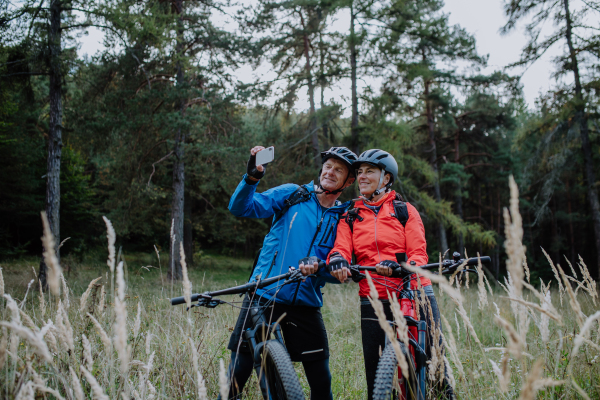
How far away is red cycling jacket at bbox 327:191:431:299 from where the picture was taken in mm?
2594

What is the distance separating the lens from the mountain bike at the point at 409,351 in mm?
1821

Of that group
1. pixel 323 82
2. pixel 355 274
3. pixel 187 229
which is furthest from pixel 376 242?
pixel 187 229

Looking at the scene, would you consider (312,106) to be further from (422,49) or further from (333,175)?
(333,175)

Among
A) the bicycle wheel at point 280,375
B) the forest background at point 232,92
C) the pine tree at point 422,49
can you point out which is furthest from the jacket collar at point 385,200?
the pine tree at point 422,49

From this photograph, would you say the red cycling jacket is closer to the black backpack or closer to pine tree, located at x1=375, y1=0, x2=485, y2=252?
the black backpack

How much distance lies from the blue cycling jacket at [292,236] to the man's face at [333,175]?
14 cm

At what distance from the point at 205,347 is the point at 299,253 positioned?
48.8 inches

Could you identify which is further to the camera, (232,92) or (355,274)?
(232,92)

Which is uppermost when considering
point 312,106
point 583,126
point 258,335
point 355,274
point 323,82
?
point 323,82

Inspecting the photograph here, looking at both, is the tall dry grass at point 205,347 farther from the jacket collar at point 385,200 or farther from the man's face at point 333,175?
the man's face at point 333,175

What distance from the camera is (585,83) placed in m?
12.9

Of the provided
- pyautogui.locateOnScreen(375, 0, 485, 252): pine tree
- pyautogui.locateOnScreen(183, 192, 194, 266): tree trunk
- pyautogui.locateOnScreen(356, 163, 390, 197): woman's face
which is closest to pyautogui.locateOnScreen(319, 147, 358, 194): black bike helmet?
pyautogui.locateOnScreen(356, 163, 390, 197): woman's face

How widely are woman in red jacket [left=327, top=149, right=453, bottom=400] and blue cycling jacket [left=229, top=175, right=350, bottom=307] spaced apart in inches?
5.0

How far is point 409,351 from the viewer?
76.4 inches
